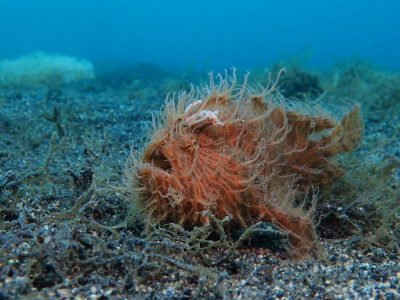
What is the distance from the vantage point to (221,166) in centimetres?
370

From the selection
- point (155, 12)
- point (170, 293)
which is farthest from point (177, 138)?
point (155, 12)

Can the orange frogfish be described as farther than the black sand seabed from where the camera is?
Yes

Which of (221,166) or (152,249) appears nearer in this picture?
(152,249)

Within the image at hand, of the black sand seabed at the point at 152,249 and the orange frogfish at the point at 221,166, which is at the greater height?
the orange frogfish at the point at 221,166

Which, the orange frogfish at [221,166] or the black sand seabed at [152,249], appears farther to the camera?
the orange frogfish at [221,166]

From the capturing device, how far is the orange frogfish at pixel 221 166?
357 centimetres

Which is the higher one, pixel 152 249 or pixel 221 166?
pixel 221 166

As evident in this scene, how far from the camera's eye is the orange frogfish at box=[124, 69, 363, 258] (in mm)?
Result: 3572

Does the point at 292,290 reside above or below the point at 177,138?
below

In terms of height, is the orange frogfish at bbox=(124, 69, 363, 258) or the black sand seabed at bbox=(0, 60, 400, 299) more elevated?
the orange frogfish at bbox=(124, 69, 363, 258)

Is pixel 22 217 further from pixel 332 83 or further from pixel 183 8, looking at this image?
pixel 183 8

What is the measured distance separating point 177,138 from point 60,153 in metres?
4.24

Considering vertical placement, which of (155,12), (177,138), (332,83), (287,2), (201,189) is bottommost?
(201,189)

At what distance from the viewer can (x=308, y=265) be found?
148 inches
